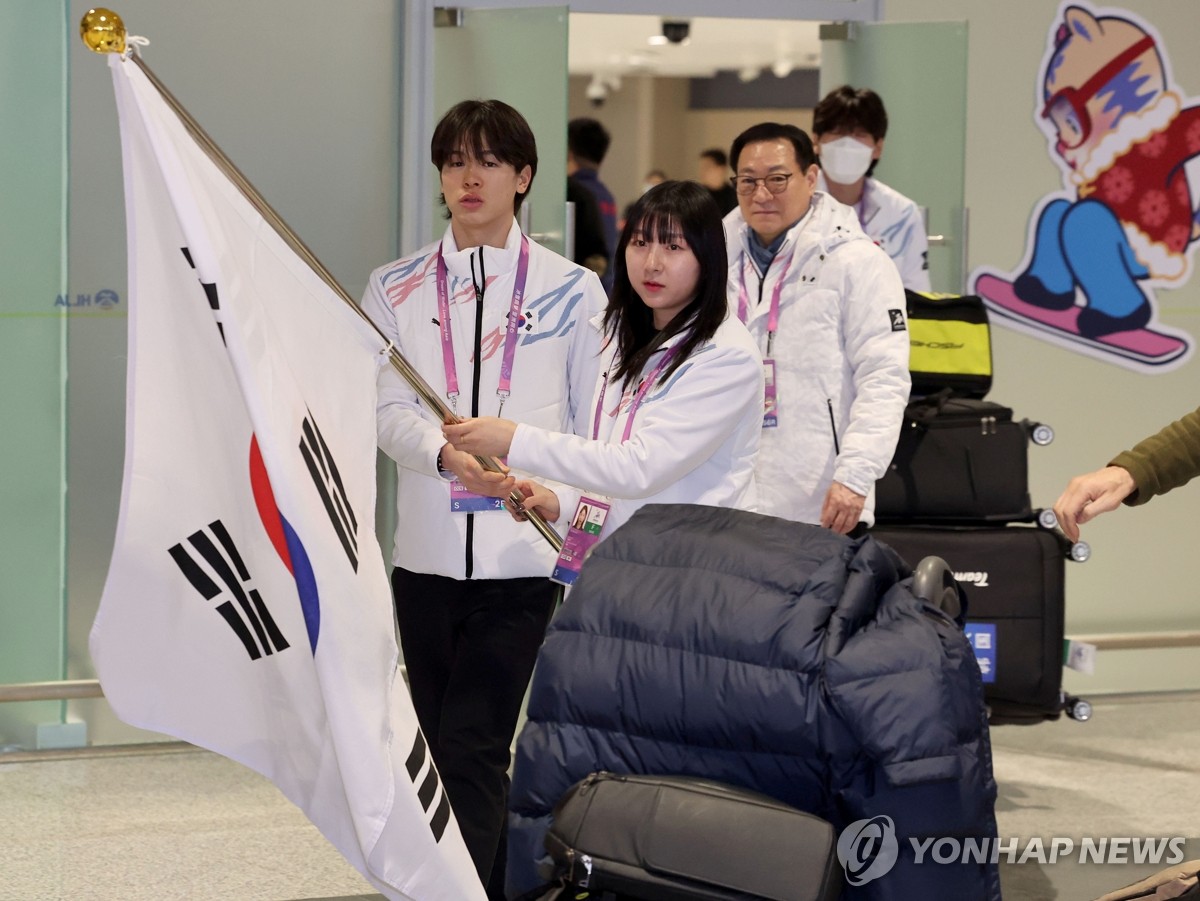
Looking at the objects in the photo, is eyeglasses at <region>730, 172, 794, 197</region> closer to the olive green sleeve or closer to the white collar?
the white collar

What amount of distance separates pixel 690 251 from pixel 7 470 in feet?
8.62

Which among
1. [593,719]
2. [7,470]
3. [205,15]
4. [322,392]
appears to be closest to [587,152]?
[205,15]

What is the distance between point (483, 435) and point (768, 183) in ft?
3.98

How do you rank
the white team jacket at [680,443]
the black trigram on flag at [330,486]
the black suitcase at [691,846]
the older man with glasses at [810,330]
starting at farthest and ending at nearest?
the older man with glasses at [810,330]
the white team jacket at [680,443]
the black trigram on flag at [330,486]
the black suitcase at [691,846]

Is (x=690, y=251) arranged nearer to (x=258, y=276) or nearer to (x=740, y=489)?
(x=740, y=489)

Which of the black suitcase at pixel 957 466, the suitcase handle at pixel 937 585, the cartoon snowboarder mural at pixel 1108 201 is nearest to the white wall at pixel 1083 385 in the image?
the cartoon snowboarder mural at pixel 1108 201

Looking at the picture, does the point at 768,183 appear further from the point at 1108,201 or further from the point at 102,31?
the point at 1108,201

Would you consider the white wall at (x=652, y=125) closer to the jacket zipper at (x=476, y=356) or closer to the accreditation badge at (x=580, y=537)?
the jacket zipper at (x=476, y=356)

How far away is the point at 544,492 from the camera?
3051mm

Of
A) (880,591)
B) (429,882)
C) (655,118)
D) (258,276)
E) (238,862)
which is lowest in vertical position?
(238,862)

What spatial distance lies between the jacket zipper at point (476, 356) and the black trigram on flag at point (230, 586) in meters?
0.82

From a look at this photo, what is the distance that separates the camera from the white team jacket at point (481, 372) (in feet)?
10.2

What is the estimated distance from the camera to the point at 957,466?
418 centimetres

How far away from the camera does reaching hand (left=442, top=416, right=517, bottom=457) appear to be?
2869 millimetres
